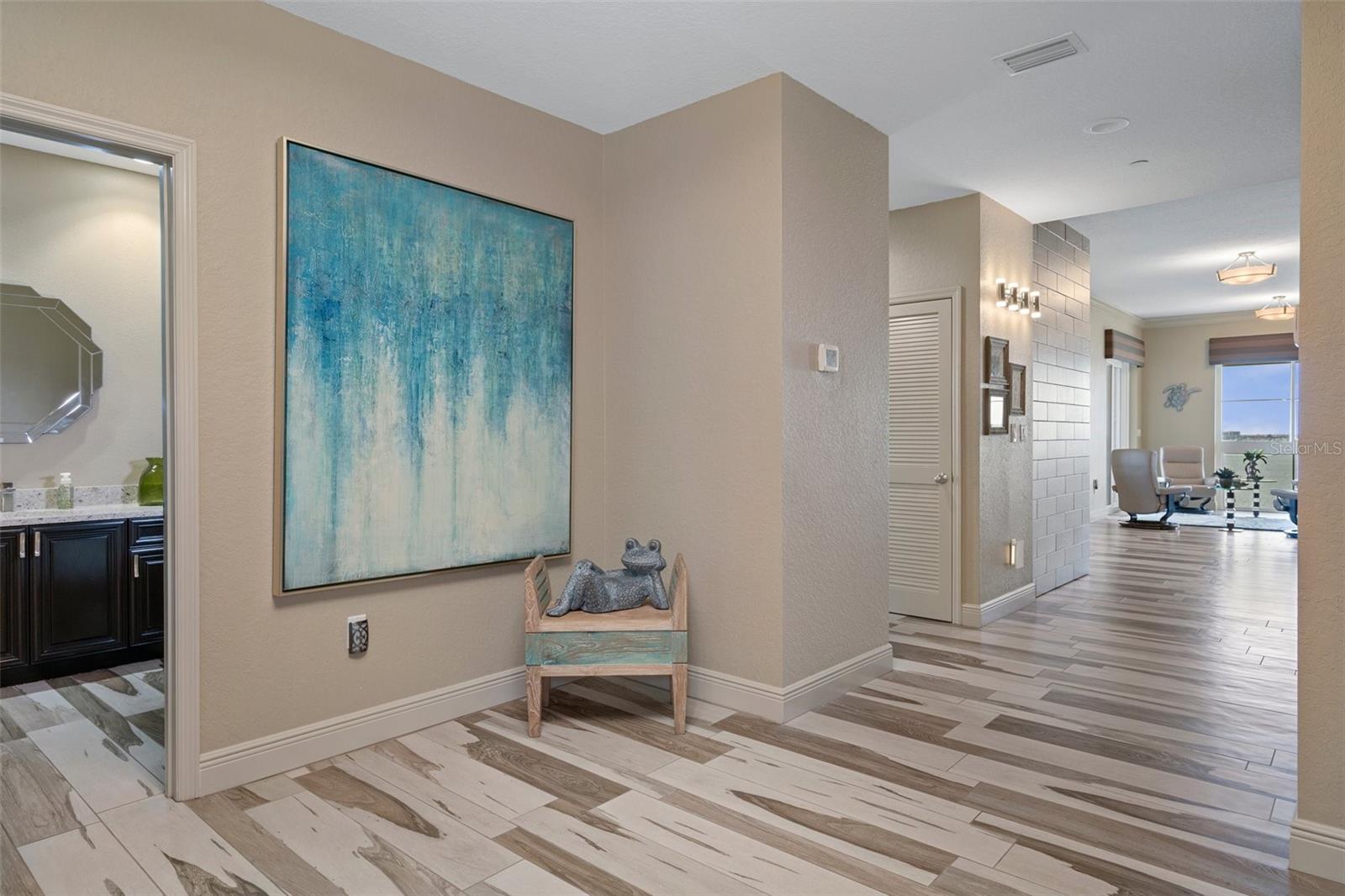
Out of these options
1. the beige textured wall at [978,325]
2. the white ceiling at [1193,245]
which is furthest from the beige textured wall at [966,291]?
the white ceiling at [1193,245]

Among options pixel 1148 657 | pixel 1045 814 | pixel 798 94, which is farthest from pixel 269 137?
pixel 1148 657

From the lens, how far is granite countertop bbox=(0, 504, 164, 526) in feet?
11.7

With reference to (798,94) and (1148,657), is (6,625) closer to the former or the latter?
(798,94)

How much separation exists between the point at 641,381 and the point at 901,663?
1.93 m

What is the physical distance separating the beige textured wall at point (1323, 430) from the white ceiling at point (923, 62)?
91 centimetres

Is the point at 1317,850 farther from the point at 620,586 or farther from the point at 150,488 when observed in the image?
the point at 150,488

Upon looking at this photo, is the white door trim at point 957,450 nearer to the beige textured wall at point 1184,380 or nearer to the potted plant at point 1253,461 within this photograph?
the beige textured wall at point 1184,380

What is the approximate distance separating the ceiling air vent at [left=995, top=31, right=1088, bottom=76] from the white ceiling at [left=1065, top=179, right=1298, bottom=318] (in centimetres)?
299

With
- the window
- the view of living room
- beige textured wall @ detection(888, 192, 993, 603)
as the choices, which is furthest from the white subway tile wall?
the window

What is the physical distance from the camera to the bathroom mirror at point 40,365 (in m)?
3.84

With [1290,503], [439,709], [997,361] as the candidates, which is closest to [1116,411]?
[1290,503]

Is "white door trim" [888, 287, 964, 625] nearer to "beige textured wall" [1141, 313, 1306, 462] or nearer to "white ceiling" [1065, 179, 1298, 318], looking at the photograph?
"white ceiling" [1065, 179, 1298, 318]

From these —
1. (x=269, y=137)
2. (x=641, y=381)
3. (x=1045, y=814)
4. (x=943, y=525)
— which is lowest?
(x=1045, y=814)

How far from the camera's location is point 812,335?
130 inches
